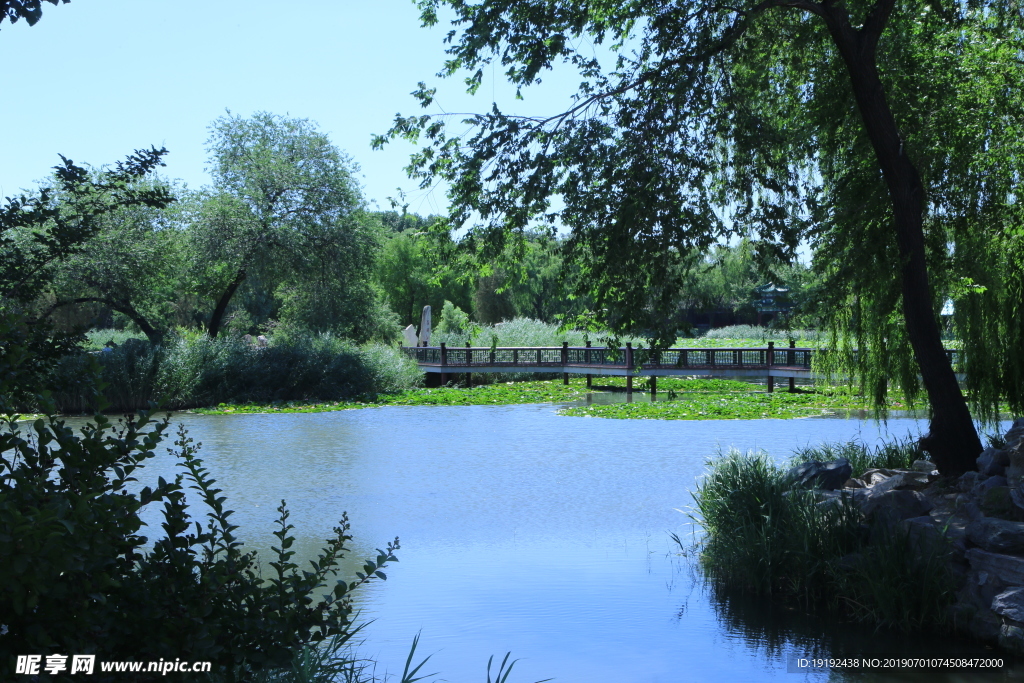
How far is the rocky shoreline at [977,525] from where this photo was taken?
6.31 m

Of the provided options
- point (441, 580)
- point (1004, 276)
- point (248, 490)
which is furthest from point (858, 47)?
point (248, 490)

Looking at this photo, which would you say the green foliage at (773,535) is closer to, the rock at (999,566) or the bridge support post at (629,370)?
the rock at (999,566)

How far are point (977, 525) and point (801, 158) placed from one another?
15.9ft

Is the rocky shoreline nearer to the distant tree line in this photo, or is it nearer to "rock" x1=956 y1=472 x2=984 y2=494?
"rock" x1=956 y1=472 x2=984 y2=494

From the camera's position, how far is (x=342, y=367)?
26.5m

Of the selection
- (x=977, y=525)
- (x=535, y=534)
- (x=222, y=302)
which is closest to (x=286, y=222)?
(x=222, y=302)

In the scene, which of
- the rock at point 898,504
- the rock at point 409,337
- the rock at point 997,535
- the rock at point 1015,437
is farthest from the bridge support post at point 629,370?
the rock at point 997,535

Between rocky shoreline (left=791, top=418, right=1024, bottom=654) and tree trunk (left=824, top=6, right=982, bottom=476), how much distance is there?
0.49 m

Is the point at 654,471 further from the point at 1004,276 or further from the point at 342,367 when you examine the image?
the point at 342,367

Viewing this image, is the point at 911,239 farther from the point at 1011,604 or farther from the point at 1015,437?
the point at 1011,604

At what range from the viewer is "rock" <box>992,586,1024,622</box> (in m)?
6.08

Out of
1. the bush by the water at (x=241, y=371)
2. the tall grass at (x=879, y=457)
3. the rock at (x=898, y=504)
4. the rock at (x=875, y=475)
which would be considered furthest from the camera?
the bush by the water at (x=241, y=371)

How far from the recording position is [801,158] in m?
10.2

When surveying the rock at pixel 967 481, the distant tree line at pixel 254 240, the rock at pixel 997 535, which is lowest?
the rock at pixel 997 535
